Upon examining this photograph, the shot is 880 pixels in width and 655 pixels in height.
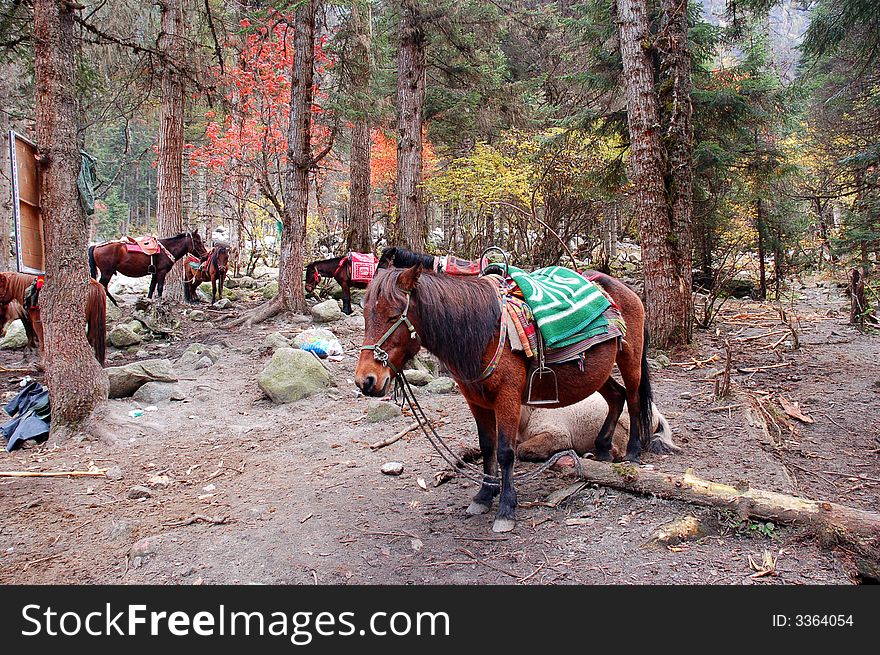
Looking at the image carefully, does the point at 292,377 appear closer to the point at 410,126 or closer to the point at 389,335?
the point at 389,335

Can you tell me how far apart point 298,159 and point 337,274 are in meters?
3.12

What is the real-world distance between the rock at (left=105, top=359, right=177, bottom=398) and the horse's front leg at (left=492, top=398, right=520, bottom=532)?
18.3 feet

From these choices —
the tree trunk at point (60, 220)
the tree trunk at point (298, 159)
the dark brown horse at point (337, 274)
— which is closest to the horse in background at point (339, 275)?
the dark brown horse at point (337, 274)

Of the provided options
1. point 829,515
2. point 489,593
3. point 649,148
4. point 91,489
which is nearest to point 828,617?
point 829,515

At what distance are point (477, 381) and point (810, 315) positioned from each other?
12577mm

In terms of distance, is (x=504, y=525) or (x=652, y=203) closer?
(x=504, y=525)

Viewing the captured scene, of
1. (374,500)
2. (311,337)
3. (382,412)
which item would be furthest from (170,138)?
(374,500)

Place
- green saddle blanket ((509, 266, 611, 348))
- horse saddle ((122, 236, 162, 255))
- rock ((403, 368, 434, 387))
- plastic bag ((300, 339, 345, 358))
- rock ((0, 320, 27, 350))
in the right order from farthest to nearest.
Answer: horse saddle ((122, 236, 162, 255)), rock ((0, 320, 27, 350)), plastic bag ((300, 339, 345, 358)), rock ((403, 368, 434, 387)), green saddle blanket ((509, 266, 611, 348))

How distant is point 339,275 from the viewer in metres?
13.2

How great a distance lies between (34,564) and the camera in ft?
11.0

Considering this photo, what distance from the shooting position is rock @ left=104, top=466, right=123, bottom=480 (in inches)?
189

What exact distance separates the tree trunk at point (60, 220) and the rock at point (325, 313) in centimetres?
586

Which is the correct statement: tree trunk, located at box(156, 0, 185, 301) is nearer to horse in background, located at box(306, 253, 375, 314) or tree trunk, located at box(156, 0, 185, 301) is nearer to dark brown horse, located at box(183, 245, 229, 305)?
dark brown horse, located at box(183, 245, 229, 305)

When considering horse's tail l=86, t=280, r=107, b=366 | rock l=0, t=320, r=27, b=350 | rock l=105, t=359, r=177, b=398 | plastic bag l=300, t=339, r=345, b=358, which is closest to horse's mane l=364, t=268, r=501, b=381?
rock l=105, t=359, r=177, b=398
